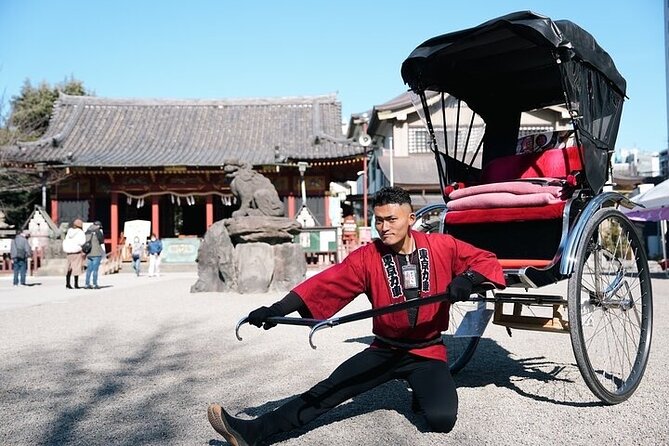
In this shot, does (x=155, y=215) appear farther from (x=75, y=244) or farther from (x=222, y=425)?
(x=222, y=425)

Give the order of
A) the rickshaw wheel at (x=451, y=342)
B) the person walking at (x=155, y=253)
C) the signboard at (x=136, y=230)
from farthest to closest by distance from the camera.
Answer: the signboard at (x=136, y=230) → the person walking at (x=155, y=253) → the rickshaw wheel at (x=451, y=342)

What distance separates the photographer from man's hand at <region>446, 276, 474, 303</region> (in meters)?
2.48

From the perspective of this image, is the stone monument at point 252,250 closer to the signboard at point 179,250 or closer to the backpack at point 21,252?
the backpack at point 21,252

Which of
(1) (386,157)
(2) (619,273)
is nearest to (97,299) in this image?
(2) (619,273)

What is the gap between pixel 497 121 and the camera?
4707 millimetres

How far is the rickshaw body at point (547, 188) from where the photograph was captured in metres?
3.21

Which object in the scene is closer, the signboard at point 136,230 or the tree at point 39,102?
the signboard at point 136,230

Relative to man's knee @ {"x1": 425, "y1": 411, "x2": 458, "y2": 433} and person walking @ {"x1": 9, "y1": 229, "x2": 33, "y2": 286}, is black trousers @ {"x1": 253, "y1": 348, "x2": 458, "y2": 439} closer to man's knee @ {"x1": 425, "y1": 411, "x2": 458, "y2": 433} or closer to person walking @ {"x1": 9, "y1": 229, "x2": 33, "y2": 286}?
man's knee @ {"x1": 425, "y1": 411, "x2": 458, "y2": 433}

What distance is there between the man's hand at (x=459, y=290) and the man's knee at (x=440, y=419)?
0.57 metres

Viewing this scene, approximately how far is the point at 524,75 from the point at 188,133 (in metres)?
20.9

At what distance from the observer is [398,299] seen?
2873mm

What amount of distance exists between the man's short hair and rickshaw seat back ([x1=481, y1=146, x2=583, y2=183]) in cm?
143

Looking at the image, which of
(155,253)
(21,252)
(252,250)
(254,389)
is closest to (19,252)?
(21,252)

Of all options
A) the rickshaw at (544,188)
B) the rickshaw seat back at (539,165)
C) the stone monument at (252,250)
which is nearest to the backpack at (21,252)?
the stone monument at (252,250)
